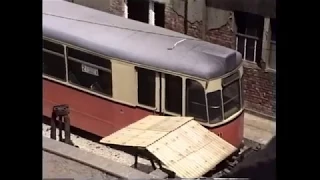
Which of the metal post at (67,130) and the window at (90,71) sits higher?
the window at (90,71)

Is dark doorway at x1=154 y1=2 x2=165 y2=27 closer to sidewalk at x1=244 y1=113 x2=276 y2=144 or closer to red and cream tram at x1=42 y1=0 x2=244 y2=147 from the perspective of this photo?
red and cream tram at x1=42 y1=0 x2=244 y2=147

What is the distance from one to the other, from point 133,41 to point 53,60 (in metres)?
0.27

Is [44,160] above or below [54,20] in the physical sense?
below

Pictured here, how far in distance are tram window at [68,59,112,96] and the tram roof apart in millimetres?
64

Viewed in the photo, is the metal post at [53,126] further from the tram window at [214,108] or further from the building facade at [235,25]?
the tram window at [214,108]

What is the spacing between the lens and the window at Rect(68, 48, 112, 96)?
2775 mm

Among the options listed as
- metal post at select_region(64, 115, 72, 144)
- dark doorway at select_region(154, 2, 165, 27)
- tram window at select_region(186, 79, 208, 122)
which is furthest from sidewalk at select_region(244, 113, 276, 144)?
metal post at select_region(64, 115, 72, 144)

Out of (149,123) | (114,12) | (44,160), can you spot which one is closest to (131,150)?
(149,123)

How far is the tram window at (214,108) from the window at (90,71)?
331mm

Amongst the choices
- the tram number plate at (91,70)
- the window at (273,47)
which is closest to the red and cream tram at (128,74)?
the tram number plate at (91,70)

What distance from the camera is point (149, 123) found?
2777mm

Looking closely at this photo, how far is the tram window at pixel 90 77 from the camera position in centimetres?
279

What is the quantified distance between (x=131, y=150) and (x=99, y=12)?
47 cm
